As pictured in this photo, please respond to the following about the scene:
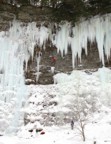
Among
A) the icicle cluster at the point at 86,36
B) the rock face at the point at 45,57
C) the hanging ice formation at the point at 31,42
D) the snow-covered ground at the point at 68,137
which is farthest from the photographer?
the rock face at the point at 45,57

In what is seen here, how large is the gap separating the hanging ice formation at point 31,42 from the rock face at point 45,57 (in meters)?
0.27

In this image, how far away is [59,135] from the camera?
15.1 metres

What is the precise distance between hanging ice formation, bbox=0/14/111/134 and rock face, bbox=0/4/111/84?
0.90 ft

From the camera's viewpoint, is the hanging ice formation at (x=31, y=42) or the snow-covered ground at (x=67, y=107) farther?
the hanging ice formation at (x=31, y=42)

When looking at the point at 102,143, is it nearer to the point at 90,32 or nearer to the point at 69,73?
the point at 69,73

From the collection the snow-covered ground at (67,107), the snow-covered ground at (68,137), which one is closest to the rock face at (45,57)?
the snow-covered ground at (67,107)

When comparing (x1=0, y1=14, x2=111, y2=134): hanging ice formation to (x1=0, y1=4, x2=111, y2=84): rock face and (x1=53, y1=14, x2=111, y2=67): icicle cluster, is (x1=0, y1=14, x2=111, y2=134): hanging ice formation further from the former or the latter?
(x1=0, y1=4, x2=111, y2=84): rock face

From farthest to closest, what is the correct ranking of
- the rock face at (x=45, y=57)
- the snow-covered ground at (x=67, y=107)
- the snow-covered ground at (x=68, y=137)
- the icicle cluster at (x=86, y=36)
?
the rock face at (x=45, y=57)
the icicle cluster at (x=86, y=36)
the snow-covered ground at (x=67, y=107)
the snow-covered ground at (x=68, y=137)

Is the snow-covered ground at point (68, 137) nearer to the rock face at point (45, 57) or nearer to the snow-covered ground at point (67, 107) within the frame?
the snow-covered ground at point (67, 107)

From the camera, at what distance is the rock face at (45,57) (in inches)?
723

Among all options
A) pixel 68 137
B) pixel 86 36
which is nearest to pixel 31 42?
pixel 86 36

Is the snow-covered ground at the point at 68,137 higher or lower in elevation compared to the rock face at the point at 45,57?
lower

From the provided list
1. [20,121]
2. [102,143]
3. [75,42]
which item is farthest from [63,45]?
[102,143]

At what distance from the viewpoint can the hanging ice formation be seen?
1789 cm
